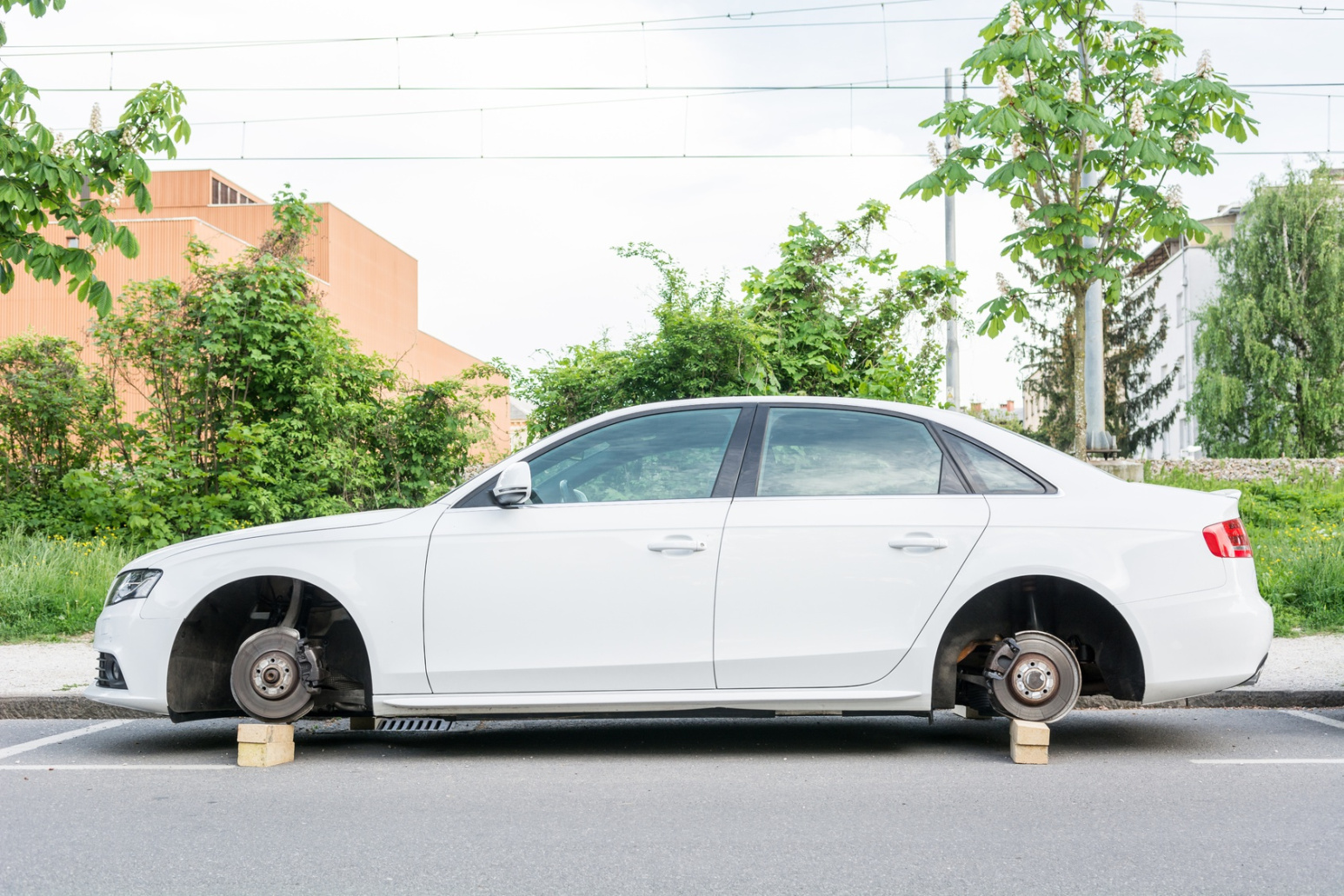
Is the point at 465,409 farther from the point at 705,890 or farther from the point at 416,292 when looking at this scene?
the point at 416,292

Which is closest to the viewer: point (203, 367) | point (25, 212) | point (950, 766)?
point (950, 766)

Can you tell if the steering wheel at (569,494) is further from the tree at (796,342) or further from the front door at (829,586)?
the tree at (796,342)

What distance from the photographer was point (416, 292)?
75.9 m

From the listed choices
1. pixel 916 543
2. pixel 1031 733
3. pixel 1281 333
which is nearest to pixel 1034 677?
pixel 1031 733

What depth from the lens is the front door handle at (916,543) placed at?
5.23 meters

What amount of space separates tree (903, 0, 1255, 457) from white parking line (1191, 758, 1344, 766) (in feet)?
17.3

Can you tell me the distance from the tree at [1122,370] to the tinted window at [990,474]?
40.3 metres

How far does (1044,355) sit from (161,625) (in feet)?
140

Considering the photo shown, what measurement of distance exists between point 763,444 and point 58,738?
425cm

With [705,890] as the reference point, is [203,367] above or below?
above

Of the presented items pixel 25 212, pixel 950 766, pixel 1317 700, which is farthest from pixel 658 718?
pixel 25 212

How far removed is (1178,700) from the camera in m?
6.80

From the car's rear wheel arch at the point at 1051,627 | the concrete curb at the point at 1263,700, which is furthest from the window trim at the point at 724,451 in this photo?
the concrete curb at the point at 1263,700

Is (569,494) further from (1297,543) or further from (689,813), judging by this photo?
(1297,543)
